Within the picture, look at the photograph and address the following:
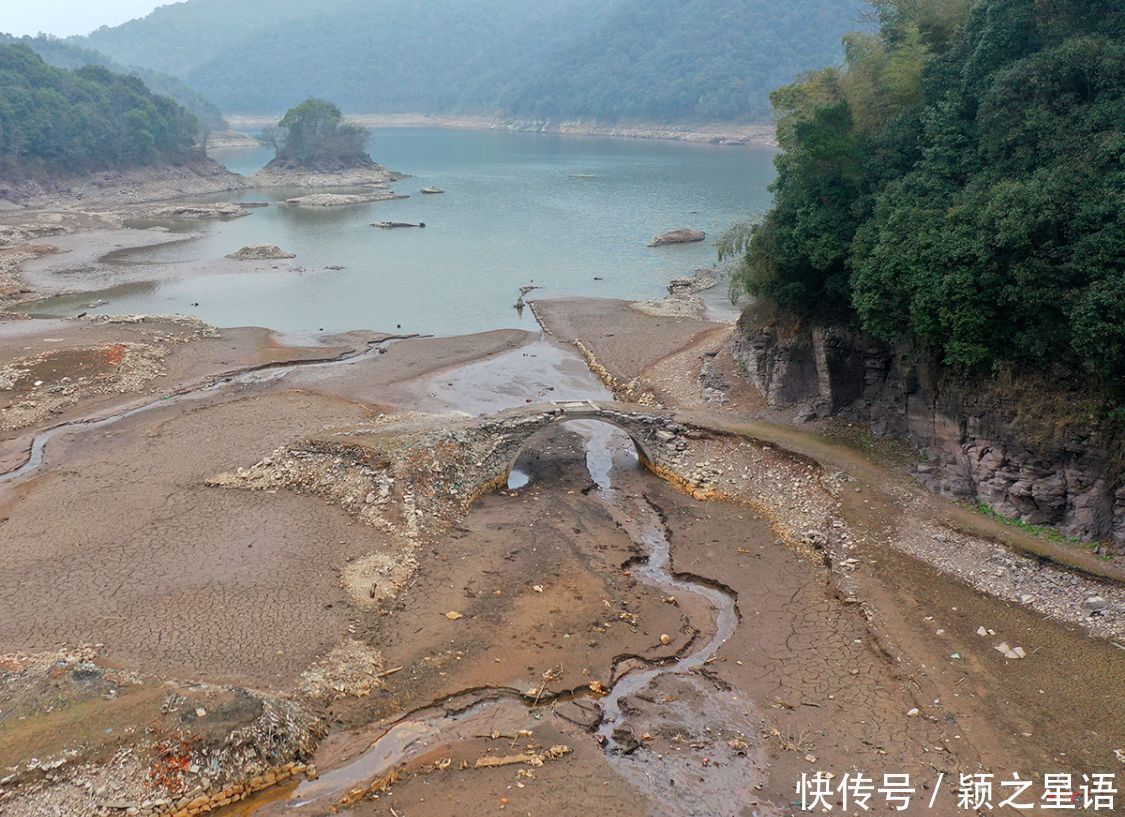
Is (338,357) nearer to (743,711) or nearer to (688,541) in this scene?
(688,541)

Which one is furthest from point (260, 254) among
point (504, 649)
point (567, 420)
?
point (504, 649)

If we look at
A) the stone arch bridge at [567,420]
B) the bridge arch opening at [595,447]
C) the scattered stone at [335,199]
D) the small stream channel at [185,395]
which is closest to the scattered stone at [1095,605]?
the stone arch bridge at [567,420]

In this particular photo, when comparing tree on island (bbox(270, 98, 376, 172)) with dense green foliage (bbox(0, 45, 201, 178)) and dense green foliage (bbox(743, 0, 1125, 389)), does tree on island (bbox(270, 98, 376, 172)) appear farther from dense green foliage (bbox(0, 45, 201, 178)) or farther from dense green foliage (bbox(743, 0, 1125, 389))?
dense green foliage (bbox(743, 0, 1125, 389))

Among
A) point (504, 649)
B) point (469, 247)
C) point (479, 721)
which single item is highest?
point (469, 247)

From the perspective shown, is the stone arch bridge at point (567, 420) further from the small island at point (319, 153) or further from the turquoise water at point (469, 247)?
the small island at point (319, 153)

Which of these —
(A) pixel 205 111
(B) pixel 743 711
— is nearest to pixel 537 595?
(B) pixel 743 711

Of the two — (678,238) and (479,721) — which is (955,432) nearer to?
(479,721)
